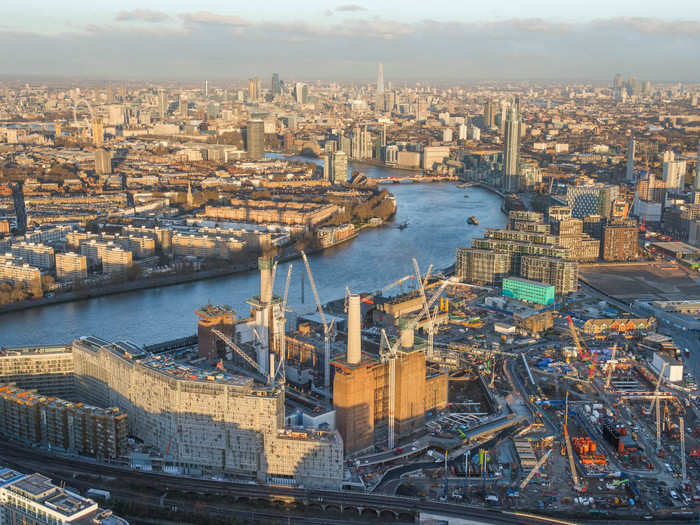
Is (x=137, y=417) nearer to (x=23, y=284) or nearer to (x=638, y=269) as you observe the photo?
(x=23, y=284)

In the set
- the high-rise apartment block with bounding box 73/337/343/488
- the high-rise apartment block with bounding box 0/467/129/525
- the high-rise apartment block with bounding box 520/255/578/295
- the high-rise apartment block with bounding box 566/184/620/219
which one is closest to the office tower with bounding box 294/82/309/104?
the high-rise apartment block with bounding box 566/184/620/219

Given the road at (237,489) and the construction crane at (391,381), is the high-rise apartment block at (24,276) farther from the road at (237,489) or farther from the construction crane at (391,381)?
the construction crane at (391,381)

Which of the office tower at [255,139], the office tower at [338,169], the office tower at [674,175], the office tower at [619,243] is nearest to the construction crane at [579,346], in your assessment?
the office tower at [619,243]

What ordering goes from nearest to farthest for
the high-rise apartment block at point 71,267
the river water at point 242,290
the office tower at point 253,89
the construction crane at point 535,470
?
the construction crane at point 535,470, the river water at point 242,290, the high-rise apartment block at point 71,267, the office tower at point 253,89

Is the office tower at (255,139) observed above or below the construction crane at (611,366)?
above

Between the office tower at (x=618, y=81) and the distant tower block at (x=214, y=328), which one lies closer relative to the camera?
the distant tower block at (x=214, y=328)

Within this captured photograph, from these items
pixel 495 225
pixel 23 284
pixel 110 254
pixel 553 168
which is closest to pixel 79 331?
pixel 23 284
